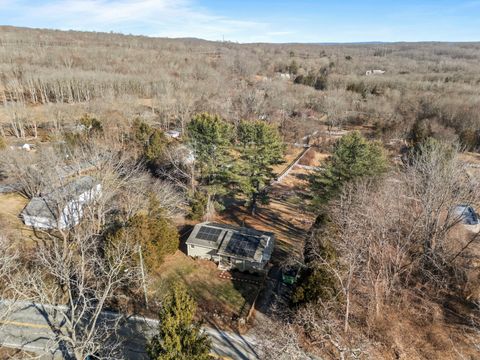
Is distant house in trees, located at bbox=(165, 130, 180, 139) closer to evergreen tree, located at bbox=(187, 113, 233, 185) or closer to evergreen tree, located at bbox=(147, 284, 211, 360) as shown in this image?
evergreen tree, located at bbox=(187, 113, 233, 185)

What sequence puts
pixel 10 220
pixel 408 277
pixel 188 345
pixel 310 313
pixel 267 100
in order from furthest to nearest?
1. pixel 267 100
2. pixel 10 220
3. pixel 408 277
4. pixel 310 313
5. pixel 188 345

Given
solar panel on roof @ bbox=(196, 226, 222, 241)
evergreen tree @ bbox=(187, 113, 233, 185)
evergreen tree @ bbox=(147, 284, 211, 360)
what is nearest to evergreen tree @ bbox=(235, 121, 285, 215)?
evergreen tree @ bbox=(187, 113, 233, 185)

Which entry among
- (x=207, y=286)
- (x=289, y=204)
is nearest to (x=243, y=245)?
(x=207, y=286)

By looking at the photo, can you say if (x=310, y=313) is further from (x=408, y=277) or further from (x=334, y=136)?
(x=334, y=136)

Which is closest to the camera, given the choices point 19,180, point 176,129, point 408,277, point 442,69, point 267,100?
point 408,277

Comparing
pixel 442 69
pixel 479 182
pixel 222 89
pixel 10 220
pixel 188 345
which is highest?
pixel 442 69

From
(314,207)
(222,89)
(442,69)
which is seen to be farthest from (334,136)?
(442,69)

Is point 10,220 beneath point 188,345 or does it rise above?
beneath
